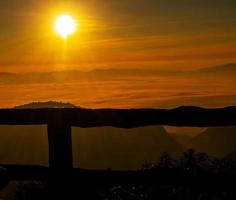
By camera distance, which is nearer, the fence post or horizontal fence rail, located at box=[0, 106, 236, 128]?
horizontal fence rail, located at box=[0, 106, 236, 128]

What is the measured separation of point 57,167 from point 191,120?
148 cm

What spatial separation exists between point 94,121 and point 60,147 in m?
0.46

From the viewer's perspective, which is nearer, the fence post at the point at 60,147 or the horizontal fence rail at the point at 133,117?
the horizontal fence rail at the point at 133,117

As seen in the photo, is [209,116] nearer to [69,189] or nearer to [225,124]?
[225,124]

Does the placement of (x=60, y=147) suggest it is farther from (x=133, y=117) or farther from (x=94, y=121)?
(x=133, y=117)

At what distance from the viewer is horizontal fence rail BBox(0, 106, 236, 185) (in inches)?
218

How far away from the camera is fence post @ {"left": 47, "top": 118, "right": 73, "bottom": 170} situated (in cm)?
577

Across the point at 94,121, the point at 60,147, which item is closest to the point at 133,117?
the point at 94,121

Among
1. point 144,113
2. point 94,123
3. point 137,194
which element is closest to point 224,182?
point 144,113

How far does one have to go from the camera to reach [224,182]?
5.38 m

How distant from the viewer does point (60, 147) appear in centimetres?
578

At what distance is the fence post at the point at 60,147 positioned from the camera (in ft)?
18.9

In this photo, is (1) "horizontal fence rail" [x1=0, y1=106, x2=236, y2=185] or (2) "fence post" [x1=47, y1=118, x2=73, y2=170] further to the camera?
(2) "fence post" [x1=47, y1=118, x2=73, y2=170]

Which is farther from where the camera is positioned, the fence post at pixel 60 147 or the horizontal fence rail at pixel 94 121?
the fence post at pixel 60 147
